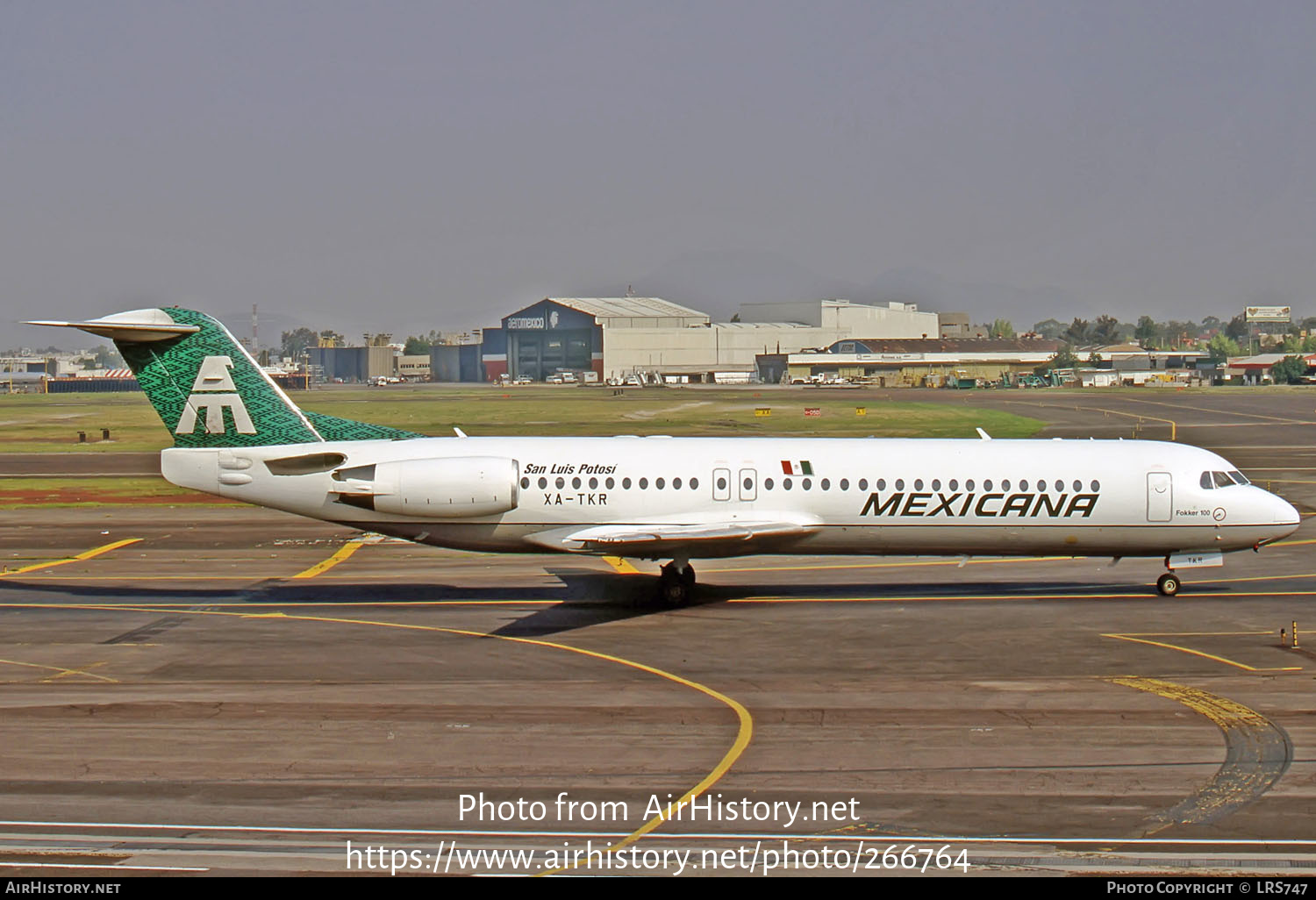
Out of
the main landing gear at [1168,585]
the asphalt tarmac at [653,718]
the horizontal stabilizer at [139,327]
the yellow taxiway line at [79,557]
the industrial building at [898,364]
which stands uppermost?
the industrial building at [898,364]

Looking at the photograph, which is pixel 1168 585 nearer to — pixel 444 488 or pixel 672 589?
pixel 672 589

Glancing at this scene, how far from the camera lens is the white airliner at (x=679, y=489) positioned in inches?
1106

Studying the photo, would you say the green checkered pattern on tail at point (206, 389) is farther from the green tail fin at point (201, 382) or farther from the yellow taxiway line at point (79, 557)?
the yellow taxiway line at point (79, 557)

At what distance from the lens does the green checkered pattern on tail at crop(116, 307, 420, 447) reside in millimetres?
28078

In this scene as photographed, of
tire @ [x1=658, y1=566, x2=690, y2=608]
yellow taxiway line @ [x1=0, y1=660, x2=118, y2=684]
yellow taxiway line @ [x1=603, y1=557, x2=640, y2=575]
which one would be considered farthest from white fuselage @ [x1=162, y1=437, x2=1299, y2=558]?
yellow taxiway line @ [x1=0, y1=660, x2=118, y2=684]

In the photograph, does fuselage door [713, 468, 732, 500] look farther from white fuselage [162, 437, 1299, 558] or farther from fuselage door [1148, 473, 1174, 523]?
fuselage door [1148, 473, 1174, 523]

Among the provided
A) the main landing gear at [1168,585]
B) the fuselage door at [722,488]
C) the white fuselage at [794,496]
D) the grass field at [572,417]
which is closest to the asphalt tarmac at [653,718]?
the main landing gear at [1168,585]

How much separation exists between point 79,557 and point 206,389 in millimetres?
10681

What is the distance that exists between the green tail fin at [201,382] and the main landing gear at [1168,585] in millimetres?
20762

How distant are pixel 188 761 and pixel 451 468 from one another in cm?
1168

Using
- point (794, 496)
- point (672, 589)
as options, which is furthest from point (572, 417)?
point (794, 496)

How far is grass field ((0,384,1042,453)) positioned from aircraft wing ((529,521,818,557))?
46.4 meters

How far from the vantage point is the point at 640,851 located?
13.7 metres
